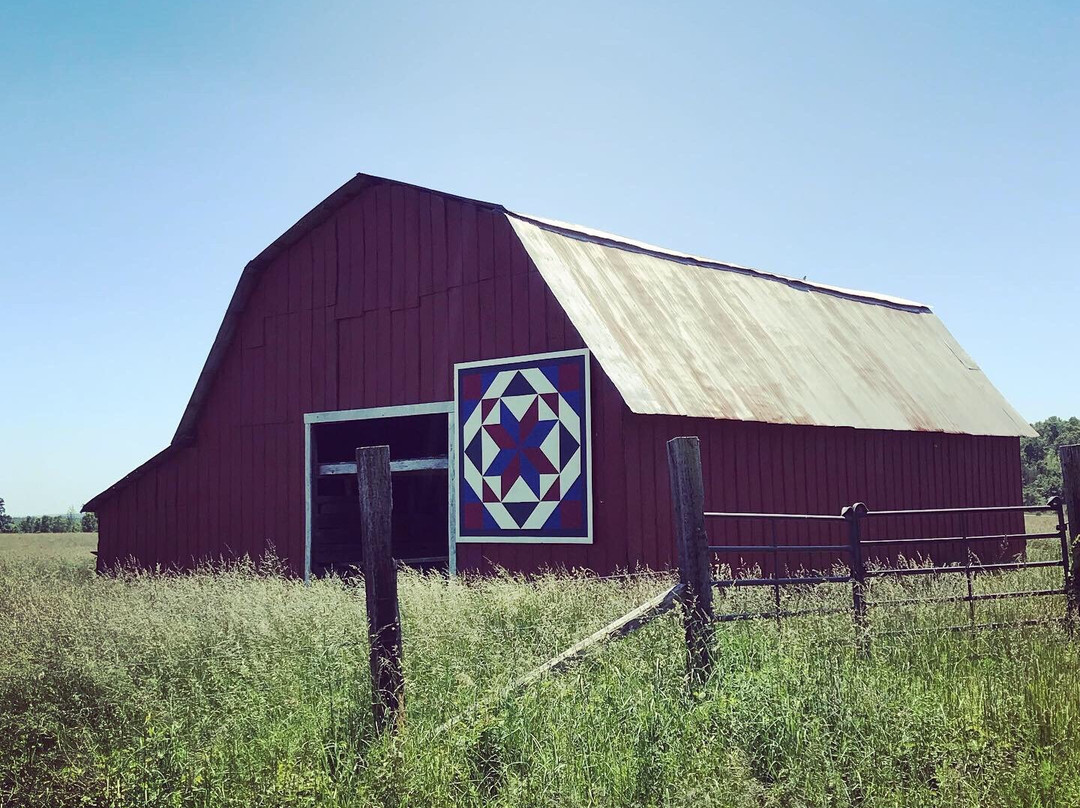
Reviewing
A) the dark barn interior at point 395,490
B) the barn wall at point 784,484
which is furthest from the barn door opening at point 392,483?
the barn wall at point 784,484

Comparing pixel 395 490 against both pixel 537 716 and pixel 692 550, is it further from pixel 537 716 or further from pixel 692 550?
pixel 537 716

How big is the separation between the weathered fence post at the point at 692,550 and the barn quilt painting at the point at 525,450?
537 centimetres

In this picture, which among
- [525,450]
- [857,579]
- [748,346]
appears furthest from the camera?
[748,346]

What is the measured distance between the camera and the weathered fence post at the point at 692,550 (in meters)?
7.25

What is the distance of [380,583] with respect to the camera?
265 inches

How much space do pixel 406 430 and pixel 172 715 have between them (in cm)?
1139

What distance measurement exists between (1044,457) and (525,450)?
70098 mm

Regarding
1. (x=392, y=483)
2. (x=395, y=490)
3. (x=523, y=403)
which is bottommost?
(x=395, y=490)

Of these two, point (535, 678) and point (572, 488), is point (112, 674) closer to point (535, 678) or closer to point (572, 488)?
point (535, 678)

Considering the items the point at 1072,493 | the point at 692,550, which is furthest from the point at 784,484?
the point at 692,550

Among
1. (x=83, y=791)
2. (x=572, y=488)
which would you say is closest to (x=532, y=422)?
(x=572, y=488)

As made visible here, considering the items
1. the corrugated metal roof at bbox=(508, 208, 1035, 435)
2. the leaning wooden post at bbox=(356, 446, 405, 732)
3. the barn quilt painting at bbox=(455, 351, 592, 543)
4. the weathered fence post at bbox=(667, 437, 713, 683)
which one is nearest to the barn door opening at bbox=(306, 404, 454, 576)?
the barn quilt painting at bbox=(455, 351, 592, 543)

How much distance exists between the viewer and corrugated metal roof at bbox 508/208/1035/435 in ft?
45.2

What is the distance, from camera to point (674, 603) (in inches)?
289
